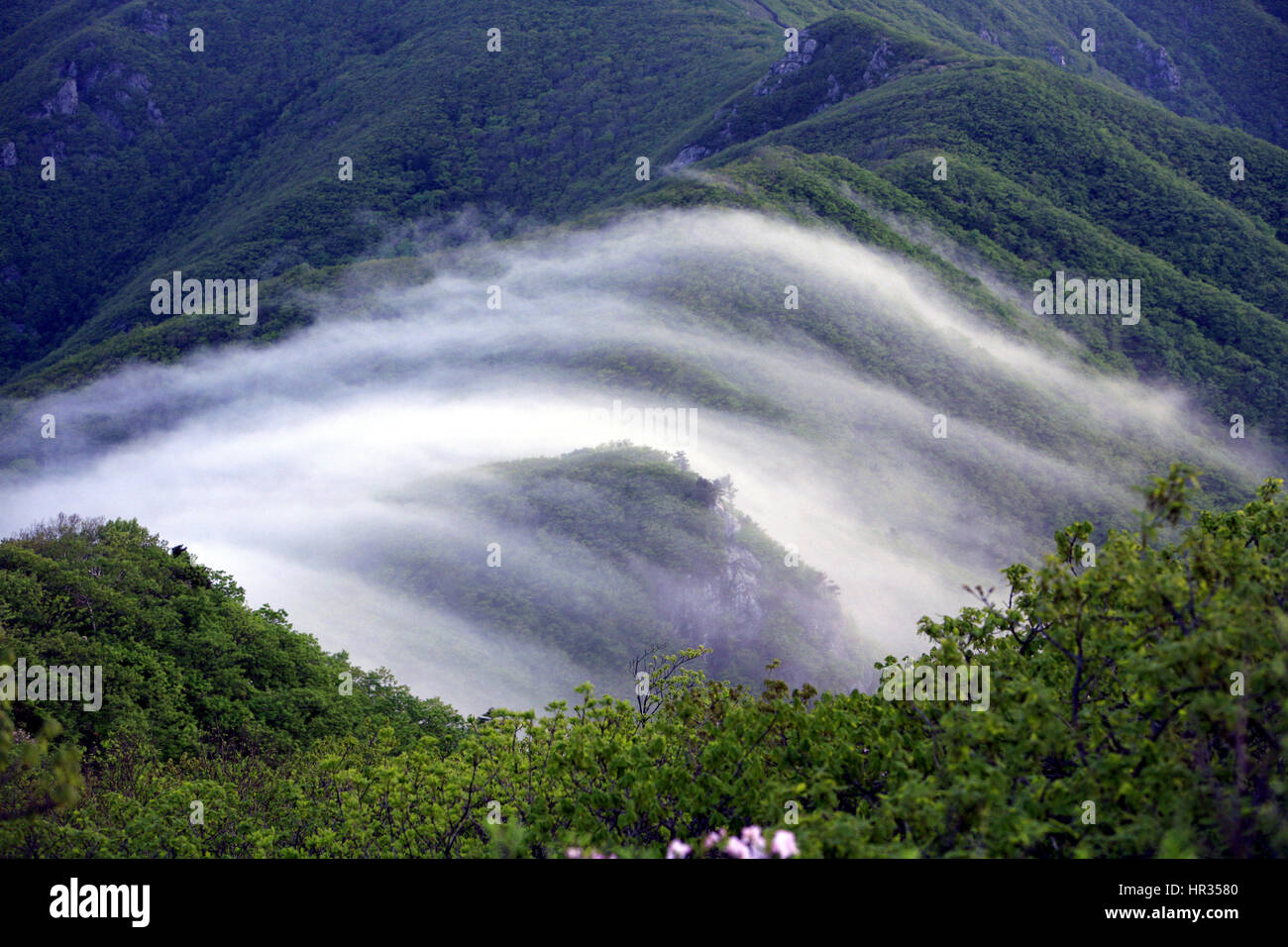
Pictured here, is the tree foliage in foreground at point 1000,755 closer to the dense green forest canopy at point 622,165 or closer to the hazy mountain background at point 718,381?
the hazy mountain background at point 718,381

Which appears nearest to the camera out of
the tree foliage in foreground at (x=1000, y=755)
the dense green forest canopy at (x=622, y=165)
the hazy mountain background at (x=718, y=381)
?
the tree foliage in foreground at (x=1000, y=755)

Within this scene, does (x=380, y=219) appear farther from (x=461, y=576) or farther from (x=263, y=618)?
(x=263, y=618)

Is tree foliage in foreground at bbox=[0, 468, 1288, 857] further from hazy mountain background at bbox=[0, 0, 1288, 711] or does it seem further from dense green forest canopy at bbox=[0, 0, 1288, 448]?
dense green forest canopy at bbox=[0, 0, 1288, 448]

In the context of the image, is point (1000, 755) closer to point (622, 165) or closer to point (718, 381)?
point (718, 381)

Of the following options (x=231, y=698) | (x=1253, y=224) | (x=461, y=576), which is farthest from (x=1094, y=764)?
(x=1253, y=224)

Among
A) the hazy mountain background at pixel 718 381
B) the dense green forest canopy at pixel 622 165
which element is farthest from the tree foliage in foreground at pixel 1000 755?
the dense green forest canopy at pixel 622 165

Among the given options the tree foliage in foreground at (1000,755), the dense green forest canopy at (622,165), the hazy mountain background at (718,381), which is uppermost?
the dense green forest canopy at (622,165)

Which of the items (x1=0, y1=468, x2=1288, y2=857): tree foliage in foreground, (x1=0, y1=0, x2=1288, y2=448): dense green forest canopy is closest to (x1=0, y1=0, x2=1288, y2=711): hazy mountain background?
(x1=0, y1=0, x2=1288, y2=448): dense green forest canopy
